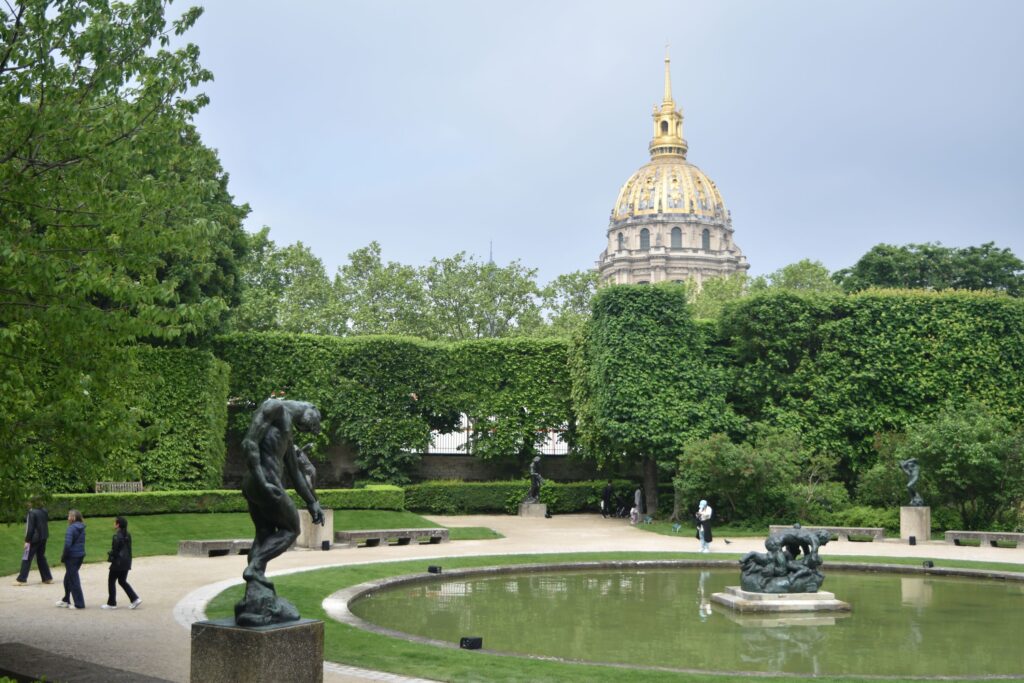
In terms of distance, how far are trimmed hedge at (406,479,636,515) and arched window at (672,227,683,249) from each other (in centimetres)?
12466

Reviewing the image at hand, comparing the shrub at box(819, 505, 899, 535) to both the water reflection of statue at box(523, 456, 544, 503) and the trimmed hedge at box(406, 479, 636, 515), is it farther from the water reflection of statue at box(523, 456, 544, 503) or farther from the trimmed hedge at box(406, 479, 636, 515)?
the water reflection of statue at box(523, 456, 544, 503)

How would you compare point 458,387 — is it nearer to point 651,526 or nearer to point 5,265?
point 651,526

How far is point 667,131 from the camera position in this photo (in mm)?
Answer: 167500

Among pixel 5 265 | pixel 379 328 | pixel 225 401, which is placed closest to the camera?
pixel 5 265

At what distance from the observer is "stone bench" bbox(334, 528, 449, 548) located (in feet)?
90.7

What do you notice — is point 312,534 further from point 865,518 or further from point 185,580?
point 865,518

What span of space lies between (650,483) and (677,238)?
128307 millimetres

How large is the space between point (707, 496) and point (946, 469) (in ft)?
24.0

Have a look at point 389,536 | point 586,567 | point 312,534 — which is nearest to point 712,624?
point 586,567

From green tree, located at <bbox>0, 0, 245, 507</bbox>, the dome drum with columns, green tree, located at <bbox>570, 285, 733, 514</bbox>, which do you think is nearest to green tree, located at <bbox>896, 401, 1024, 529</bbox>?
green tree, located at <bbox>570, 285, 733, 514</bbox>

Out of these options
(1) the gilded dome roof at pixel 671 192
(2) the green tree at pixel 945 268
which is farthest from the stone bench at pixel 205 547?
(1) the gilded dome roof at pixel 671 192

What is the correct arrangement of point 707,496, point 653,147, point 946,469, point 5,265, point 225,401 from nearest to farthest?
point 5,265 < point 946,469 < point 707,496 < point 225,401 < point 653,147

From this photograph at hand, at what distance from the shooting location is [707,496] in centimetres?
3419

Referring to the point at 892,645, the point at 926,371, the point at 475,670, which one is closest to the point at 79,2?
the point at 475,670
